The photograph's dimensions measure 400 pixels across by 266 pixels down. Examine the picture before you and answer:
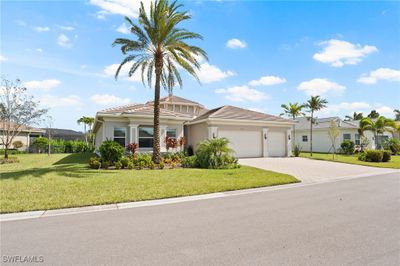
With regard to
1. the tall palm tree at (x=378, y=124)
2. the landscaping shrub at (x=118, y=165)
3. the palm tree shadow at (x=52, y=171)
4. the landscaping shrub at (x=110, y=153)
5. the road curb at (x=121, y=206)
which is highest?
the tall palm tree at (x=378, y=124)

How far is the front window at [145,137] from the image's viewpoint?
1836 centimetres

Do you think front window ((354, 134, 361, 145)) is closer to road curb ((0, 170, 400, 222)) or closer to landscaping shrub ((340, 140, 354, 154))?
landscaping shrub ((340, 140, 354, 154))

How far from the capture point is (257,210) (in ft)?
19.9

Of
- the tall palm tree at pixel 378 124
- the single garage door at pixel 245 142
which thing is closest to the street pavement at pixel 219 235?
the single garage door at pixel 245 142

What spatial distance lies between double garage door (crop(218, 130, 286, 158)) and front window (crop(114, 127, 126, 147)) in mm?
7976

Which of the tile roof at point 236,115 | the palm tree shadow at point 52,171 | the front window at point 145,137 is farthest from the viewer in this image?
the tile roof at point 236,115

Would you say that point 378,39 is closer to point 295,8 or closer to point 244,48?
point 295,8

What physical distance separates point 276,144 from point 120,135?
14601 mm

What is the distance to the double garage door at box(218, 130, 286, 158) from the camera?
→ 20.7 m

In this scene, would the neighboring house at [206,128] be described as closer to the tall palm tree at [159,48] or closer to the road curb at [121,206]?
the tall palm tree at [159,48]

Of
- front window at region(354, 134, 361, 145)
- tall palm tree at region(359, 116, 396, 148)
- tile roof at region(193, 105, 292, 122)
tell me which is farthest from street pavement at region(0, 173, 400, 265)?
front window at region(354, 134, 361, 145)

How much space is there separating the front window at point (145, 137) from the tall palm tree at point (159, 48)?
3.82m

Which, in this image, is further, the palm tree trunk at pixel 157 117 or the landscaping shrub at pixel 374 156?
the landscaping shrub at pixel 374 156

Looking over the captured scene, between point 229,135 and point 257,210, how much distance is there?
14624mm
